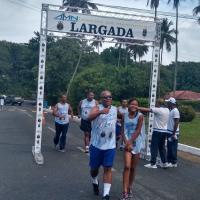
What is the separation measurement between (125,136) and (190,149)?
9591 millimetres

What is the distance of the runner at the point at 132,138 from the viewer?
865 centimetres

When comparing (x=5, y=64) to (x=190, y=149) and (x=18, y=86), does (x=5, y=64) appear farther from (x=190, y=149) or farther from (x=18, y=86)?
(x=190, y=149)

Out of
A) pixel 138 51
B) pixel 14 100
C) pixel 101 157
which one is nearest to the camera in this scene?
pixel 101 157

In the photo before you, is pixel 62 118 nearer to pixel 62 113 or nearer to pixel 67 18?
pixel 62 113

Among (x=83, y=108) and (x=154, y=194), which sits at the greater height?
(x=83, y=108)

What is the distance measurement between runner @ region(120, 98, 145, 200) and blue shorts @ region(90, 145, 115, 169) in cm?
27

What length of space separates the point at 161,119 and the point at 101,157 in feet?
14.7

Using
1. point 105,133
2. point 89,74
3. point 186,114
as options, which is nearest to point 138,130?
point 105,133

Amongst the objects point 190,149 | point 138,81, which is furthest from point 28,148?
point 138,81

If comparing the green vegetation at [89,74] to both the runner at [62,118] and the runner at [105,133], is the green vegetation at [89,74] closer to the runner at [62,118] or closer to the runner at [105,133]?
the runner at [62,118]

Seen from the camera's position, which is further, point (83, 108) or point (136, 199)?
point (83, 108)

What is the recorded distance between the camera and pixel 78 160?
44.7 feet

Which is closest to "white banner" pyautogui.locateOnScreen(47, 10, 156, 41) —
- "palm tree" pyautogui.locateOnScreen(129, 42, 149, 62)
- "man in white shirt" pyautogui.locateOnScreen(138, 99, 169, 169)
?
"man in white shirt" pyautogui.locateOnScreen(138, 99, 169, 169)

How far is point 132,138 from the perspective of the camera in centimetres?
873
